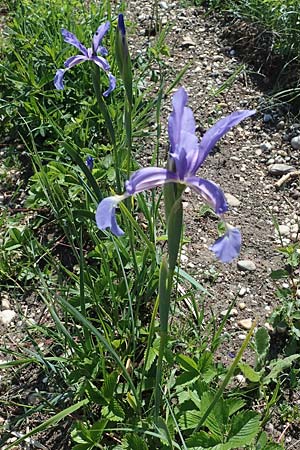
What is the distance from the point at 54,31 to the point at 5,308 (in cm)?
119

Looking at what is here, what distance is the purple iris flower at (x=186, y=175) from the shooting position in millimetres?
875

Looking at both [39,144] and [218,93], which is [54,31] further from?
[218,93]

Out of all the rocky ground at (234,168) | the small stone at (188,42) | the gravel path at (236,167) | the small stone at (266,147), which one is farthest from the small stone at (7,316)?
the small stone at (188,42)

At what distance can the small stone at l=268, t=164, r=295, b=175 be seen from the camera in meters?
2.14

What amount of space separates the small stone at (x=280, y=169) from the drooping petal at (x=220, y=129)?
1.27 m

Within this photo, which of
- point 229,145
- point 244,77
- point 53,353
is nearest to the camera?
point 53,353

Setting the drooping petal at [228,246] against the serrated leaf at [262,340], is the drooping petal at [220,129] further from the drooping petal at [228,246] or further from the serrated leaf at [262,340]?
the serrated leaf at [262,340]

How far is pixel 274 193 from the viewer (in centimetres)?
210

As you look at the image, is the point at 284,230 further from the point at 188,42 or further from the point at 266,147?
the point at 188,42

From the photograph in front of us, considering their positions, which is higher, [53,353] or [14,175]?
[14,175]

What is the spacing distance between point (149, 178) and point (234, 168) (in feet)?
4.36

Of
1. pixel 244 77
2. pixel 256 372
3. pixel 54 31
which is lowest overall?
pixel 256 372

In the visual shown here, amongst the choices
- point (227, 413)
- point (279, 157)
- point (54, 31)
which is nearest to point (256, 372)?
point (227, 413)

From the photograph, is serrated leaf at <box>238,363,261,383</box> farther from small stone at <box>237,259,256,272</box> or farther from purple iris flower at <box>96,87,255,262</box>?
purple iris flower at <box>96,87,255,262</box>
